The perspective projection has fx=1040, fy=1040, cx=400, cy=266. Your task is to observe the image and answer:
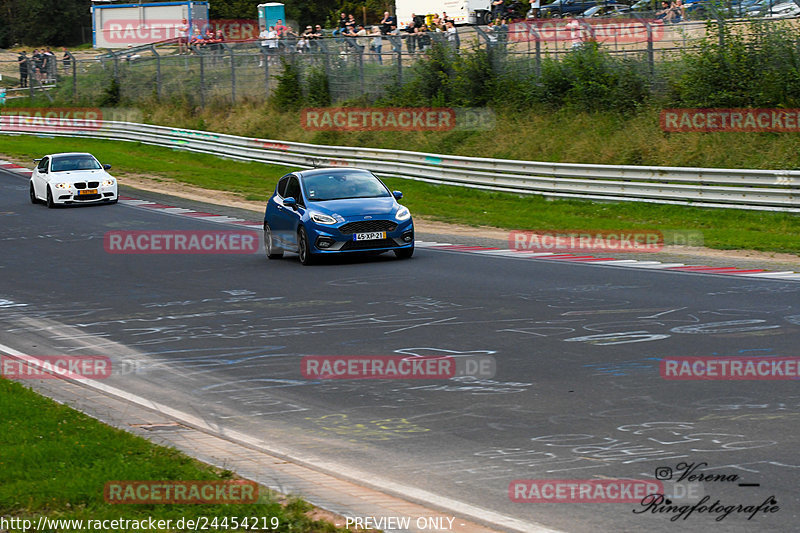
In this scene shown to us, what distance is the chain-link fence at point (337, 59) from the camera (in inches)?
1164

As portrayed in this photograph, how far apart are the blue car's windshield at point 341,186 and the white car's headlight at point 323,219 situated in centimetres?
61

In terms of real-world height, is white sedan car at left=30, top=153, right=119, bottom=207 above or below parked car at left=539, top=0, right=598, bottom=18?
below

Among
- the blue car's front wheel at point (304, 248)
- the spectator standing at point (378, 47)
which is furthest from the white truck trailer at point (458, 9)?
the blue car's front wheel at point (304, 248)

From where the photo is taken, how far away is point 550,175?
2736 cm

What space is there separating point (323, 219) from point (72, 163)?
48.6 ft

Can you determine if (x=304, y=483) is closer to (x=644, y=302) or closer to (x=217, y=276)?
(x=644, y=302)

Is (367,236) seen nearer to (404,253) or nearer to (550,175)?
(404,253)

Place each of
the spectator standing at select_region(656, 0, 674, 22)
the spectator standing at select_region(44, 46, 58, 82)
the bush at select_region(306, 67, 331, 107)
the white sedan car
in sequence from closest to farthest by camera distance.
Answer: the spectator standing at select_region(656, 0, 674, 22), the white sedan car, the bush at select_region(306, 67, 331, 107), the spectator standing at select_region(44, 46, 58, 82)

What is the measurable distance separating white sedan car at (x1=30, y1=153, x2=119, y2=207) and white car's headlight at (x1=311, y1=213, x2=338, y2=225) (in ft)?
44.4

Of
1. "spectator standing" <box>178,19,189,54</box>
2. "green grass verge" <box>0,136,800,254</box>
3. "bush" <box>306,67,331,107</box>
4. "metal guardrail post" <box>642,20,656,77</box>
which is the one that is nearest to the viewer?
"green grass verge" <box>0,136,800,254</box>

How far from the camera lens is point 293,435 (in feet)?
25.6

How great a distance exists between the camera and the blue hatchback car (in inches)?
680

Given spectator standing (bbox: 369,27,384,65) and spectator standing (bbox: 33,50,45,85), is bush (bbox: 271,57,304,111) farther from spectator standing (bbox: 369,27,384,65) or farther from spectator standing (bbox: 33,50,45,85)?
spectator standing (bbox: 33,50,45,85)

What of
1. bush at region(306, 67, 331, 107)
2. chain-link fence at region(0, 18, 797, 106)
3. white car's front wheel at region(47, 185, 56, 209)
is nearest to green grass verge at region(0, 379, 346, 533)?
white car's front wheel at region(47, 185, 56, 209)
